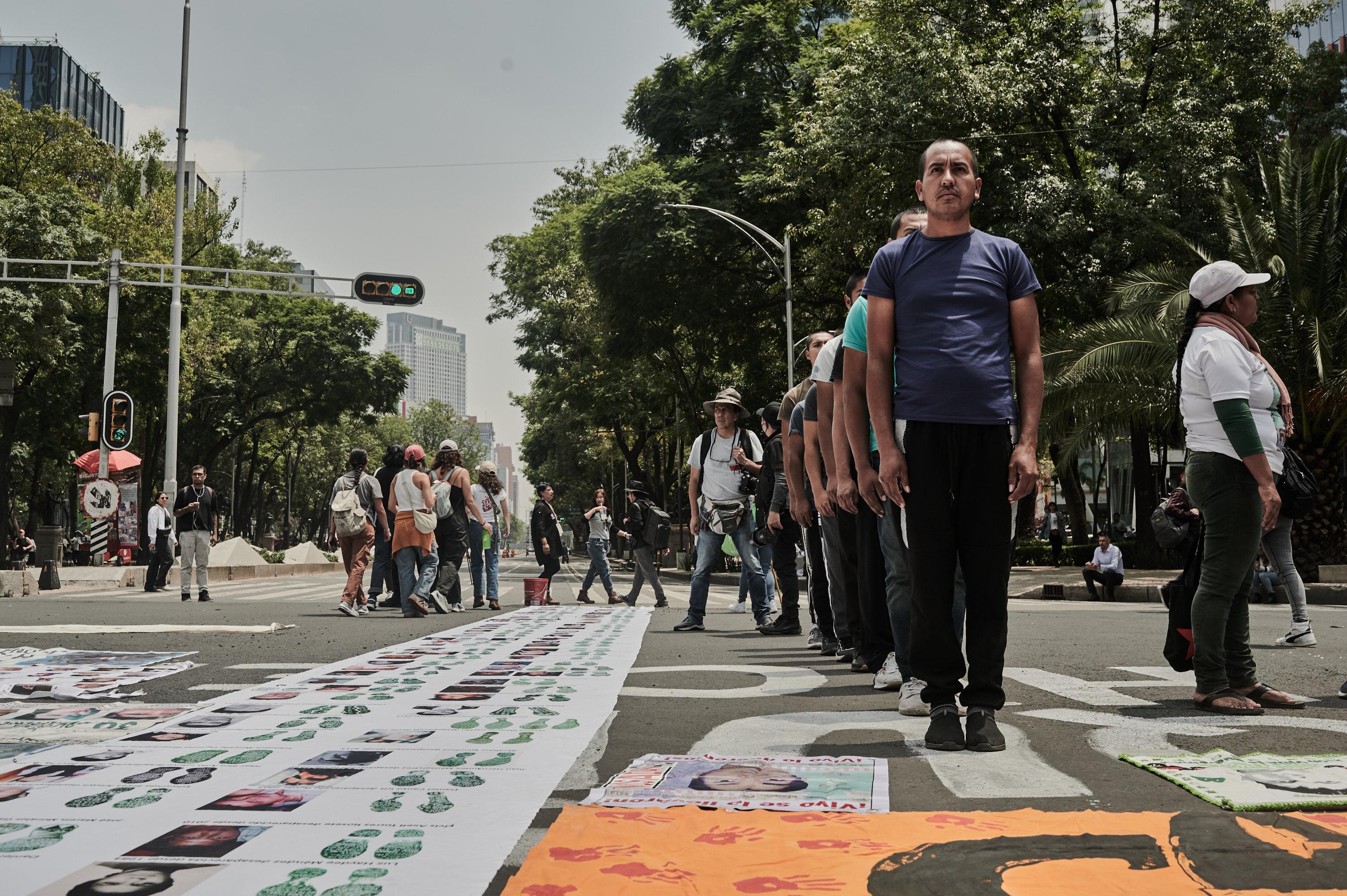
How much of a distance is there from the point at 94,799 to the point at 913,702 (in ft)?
9.47

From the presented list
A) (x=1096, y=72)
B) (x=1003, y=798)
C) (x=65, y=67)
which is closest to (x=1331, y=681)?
(x=1003, y=798)

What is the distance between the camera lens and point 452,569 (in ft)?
43.1

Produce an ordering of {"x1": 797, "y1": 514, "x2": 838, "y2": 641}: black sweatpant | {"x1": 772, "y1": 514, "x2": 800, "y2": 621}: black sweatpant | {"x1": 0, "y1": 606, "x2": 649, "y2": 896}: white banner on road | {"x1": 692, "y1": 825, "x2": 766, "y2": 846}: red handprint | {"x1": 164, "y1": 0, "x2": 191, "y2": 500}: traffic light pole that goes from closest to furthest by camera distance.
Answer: {"x1": 0, "y1": 606, "x2": 649, "y2": 896}: white banner on road → {"x1": 692, "y1": 825, "x2": 766, "y2": 846}: red handprint → {"x1": 797, "y1": 514, "x2": 838, "y2": 641}: black sweatpant → {"x1": 772, "y1": 514, "x2": 800, "y2": 621}: black sweatpant → {"x1": 164, "y1": 0, "x2": 191, "y2": 500}: traffic light pole

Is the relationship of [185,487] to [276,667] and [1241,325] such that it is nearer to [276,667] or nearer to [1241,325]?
[276,667]

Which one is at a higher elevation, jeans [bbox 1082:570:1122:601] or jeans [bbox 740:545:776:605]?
jeans [bbox 740:545:776:605]

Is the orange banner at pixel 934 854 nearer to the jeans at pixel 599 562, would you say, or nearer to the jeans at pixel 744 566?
the jeans at pixel 744 566

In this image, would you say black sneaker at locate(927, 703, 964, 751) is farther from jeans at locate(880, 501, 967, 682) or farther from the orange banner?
the orange banner

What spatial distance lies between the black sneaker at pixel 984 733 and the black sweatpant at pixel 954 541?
3cm

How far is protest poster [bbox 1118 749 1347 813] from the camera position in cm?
287

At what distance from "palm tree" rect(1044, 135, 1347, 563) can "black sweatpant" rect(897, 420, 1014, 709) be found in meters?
15.3

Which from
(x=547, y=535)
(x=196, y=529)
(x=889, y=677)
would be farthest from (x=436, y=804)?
(x=196, y=529)

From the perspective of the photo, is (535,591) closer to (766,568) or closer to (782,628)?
(766,568)

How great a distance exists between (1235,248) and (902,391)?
17908 millimetres

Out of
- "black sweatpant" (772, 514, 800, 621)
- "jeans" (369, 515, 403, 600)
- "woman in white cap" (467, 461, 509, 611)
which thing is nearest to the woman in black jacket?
"woman in white cap" (467, 461, 509, 611)
